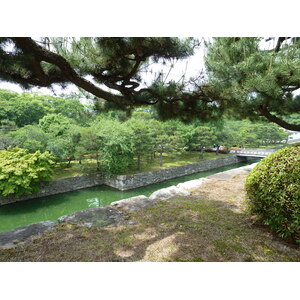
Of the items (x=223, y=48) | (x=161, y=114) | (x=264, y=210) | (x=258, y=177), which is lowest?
(x=264, y=210)

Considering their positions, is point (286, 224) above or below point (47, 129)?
below

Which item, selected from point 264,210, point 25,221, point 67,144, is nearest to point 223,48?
point 264,210

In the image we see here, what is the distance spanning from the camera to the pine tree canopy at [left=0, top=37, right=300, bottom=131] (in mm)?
1545

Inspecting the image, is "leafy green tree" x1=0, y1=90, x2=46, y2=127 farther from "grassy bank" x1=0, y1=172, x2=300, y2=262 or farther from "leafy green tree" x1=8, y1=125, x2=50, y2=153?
"grassy bank" x1=0, y1=172, x2=300, y2=262

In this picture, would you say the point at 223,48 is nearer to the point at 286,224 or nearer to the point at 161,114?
the point at 161,114

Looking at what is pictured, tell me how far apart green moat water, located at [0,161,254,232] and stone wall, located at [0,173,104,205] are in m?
0.17

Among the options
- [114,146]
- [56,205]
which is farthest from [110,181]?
[56,205]

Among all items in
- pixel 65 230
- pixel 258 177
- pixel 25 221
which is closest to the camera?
pixel 258 177

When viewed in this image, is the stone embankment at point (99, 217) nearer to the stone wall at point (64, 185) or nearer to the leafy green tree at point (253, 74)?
the leafy green tree at point (253, 74)

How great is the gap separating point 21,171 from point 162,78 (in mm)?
5397
